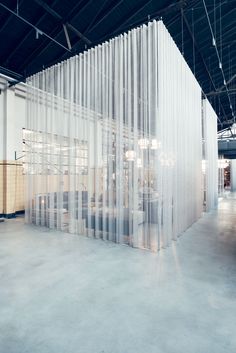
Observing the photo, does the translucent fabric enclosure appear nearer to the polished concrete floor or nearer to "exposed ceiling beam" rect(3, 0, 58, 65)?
the polished concrete floor

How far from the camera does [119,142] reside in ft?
13.6

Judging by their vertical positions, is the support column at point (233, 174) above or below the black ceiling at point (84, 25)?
below

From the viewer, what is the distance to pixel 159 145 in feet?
12.1

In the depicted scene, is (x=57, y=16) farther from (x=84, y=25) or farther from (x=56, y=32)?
(x=84, y=25)

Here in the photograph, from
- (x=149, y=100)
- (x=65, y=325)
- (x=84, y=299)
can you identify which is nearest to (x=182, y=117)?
(x=149, y=100)

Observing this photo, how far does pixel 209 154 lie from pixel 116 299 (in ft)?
24.8

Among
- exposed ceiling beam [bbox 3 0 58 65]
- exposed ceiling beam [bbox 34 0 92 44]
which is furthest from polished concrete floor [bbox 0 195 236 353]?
exposed ceiling beam [bbox 3 0 58 65]

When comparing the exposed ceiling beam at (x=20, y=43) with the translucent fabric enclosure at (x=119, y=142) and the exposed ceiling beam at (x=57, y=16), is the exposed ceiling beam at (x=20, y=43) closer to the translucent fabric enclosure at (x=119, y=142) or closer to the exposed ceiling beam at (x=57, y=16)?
the exposed ceiling beam at (x=57, y=16)

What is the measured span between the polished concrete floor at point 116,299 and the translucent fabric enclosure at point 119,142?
701 mm

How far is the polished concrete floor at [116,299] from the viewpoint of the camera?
1.67 meters

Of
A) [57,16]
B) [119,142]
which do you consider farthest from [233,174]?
[57,16]

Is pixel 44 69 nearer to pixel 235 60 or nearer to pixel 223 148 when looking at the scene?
pixel 235 60

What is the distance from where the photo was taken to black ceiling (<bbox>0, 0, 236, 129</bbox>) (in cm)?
492

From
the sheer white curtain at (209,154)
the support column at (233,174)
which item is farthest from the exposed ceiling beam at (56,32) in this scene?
the support column at (233,174)
